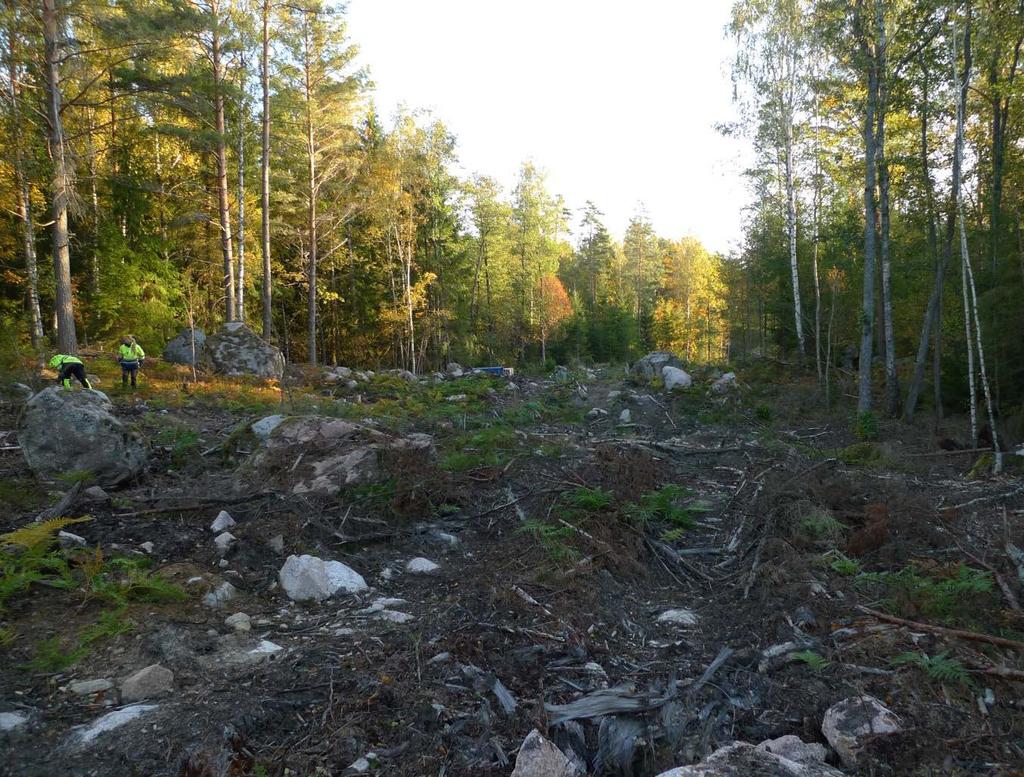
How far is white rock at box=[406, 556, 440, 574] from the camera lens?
5129mm

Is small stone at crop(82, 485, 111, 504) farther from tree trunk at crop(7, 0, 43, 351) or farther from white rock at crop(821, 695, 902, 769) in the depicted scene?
tree trunk at crop(7, 0, 43, 351)

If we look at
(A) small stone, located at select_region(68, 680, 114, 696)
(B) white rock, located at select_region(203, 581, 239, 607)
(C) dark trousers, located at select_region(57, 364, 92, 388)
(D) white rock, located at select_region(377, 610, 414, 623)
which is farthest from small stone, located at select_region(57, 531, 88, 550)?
(C) dark trousers, located at select_region(57, 364, 92, 388)

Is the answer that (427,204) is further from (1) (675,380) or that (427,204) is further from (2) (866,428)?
(2) (866,428)

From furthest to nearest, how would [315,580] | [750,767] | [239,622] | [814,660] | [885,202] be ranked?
[885,202]
[315,580]
[239,622]
[814,660]
[750,767]

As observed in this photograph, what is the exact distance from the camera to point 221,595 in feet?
14.1

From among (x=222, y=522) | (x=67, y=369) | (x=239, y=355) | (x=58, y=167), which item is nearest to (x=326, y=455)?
(x=222, y=522)

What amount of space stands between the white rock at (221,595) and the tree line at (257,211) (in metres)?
12.0

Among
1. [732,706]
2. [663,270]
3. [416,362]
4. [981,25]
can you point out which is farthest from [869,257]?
[663,270]

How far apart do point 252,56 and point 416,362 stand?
15.7 metres

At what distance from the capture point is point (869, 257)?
12.6 meters

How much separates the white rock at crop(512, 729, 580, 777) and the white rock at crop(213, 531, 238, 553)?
3.55 m

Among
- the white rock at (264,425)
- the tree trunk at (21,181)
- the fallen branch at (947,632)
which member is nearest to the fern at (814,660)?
the fallen branch at (947,632)

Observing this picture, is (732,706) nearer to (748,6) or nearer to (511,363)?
(748,6)

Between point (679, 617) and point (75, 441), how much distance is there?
6.86 metres
